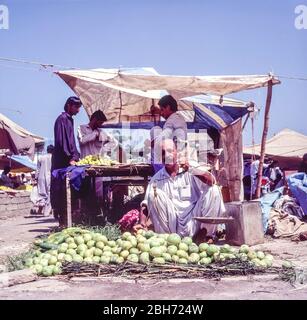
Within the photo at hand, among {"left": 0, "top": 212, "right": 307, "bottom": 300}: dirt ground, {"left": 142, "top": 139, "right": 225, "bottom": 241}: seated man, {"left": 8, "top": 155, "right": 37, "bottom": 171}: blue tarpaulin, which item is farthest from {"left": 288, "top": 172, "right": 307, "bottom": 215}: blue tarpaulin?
{"left": 8, "top": 155, "right": 37, "bottom": 171}: blue tarpaulin

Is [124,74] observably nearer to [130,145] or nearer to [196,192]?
[196,192]

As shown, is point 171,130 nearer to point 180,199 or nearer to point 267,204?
point 180,199

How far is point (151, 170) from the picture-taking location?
7039mm

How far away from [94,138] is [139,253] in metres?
3.94

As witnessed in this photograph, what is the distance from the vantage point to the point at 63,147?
724 cm

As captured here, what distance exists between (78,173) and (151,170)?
114cm

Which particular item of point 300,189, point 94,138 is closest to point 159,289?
point 94,138

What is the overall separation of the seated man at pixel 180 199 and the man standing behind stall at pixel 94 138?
2.59 meters

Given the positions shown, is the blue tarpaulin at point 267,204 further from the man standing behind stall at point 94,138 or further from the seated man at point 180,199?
the man standing behind stall at point 94,138

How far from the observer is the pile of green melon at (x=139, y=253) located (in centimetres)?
409

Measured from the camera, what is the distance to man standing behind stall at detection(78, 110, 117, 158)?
7762 mm

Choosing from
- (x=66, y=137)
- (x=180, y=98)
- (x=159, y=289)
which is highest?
(x=180, y=98)
